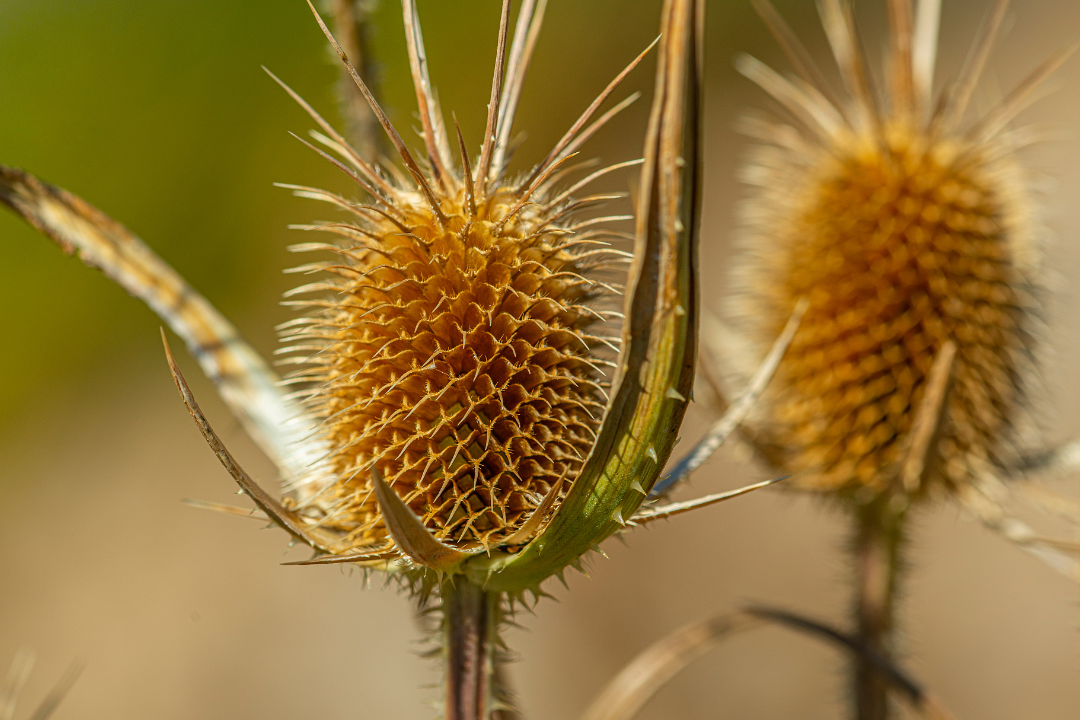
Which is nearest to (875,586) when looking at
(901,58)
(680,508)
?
(680,508)

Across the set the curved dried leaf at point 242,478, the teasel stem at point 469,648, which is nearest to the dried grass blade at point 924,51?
the teasel stem at point 469,648

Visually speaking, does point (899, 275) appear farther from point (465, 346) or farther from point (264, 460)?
point (264, 460)

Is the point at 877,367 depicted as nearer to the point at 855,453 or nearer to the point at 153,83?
the point at 855,453

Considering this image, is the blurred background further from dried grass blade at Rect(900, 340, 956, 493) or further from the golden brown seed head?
the golden brown seed head

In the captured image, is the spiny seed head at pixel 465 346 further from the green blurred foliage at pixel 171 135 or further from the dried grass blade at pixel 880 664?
the green blurred foliage at pixel 171 135

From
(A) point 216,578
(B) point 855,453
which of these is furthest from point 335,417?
(A) point 216,578

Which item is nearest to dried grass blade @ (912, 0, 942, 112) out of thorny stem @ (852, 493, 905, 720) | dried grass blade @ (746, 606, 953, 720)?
thorny stem @ (852, 493, 905, 720)
